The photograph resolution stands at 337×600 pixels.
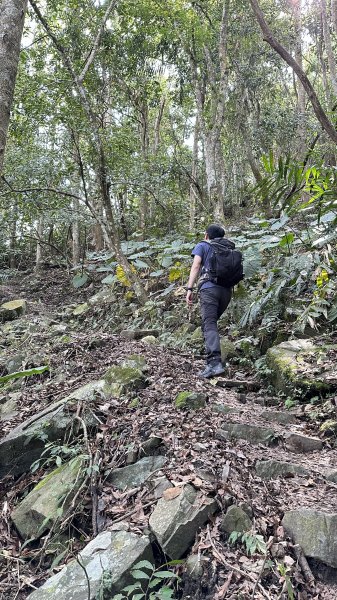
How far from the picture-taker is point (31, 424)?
147 inches

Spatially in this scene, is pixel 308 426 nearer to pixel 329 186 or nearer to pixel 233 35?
pixel 329 186

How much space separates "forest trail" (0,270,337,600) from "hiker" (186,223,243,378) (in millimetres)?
507

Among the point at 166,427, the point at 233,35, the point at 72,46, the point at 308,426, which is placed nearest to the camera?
the point at 166,427

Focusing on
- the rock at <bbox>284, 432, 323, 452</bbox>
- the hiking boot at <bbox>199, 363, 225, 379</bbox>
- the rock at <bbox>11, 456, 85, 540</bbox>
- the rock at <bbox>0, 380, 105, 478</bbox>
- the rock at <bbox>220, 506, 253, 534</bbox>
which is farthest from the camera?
the hiking boot at <bbox>199, 363, 225, 379</bbox>

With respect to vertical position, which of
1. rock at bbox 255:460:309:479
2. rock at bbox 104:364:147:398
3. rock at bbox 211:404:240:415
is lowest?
rock at bbox 255:460:309:479

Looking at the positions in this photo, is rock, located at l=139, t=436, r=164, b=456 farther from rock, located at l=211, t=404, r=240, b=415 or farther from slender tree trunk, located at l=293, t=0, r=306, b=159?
slender tree trunk, located at l=293, t=0, r=306, b=159

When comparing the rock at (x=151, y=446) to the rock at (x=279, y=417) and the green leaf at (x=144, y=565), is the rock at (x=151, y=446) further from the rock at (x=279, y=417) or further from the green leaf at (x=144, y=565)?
the rock at (x=279, y=417)

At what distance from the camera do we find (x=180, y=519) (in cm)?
242

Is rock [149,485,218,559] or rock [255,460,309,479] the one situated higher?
rock [149,485,218,559]

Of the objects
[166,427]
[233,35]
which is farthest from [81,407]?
[233,35]

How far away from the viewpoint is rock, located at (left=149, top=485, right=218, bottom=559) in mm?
2348

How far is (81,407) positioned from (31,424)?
1.50ft

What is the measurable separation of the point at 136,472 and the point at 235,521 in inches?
33.7

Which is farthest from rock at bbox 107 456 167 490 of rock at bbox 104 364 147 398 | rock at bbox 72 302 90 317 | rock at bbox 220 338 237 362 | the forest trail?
rock at bbox 72 302 90 317
